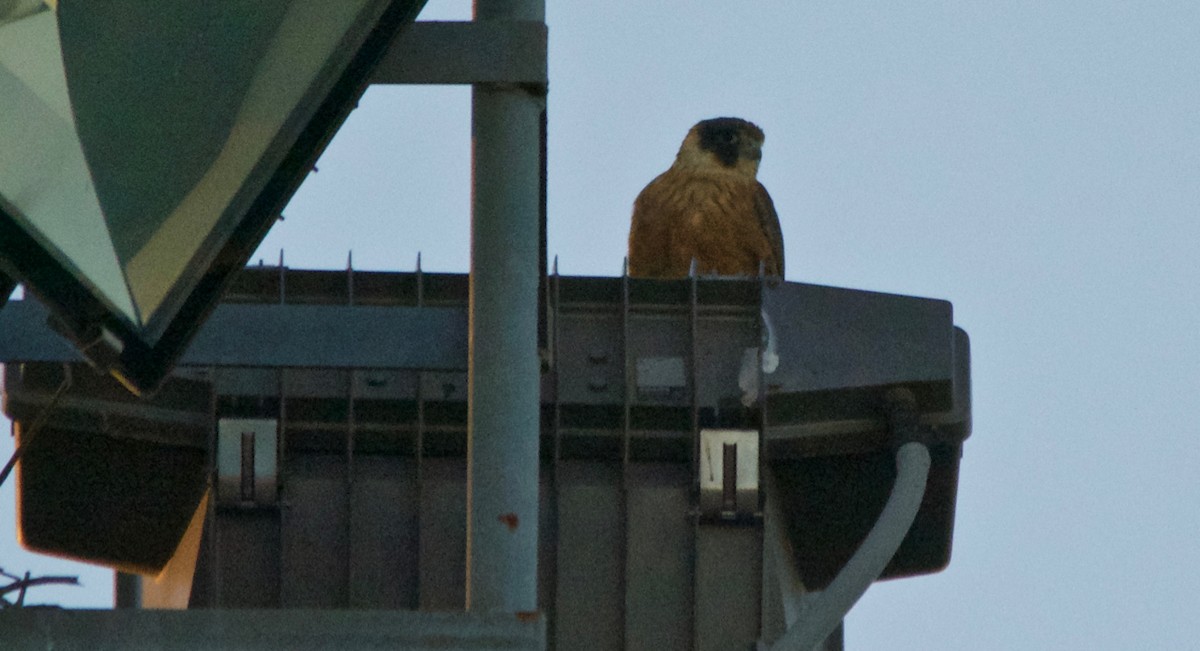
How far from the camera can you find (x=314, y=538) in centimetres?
488

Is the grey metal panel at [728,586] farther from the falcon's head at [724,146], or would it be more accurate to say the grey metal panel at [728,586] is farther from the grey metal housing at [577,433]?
the falcon's head at [724,146]

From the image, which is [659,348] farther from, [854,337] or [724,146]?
[724,146]

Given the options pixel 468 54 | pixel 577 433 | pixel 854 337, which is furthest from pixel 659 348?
pixel 468 54

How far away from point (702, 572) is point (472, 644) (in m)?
2.31

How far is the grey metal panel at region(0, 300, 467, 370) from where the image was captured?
3.17 meters

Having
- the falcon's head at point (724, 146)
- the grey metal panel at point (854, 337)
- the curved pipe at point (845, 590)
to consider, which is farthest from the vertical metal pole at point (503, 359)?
the falcon's head at point (724, 146)

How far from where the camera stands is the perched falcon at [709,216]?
9.73 m

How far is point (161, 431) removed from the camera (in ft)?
16.2

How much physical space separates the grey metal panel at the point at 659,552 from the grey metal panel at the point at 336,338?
1686 mm

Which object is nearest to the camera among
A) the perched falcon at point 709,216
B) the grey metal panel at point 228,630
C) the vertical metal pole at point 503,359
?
the grey metal panel at point 228,630

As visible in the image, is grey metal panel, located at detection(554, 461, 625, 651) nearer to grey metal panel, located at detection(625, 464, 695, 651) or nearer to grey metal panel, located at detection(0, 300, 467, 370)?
grey metal panel, located at detection(625, 464, 695, 651)

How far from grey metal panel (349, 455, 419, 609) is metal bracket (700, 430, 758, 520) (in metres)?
0.66

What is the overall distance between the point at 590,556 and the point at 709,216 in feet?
17.0

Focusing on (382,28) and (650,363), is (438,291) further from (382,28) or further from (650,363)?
(382,28)
